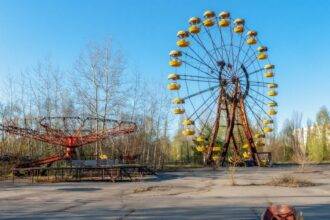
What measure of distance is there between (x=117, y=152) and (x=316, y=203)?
1060 inches


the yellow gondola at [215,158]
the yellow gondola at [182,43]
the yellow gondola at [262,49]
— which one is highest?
the yellow gondola at [182,43]

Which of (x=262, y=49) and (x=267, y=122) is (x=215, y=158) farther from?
(x=262, y=49)

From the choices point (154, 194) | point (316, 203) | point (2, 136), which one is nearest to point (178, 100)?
point (2, 136)

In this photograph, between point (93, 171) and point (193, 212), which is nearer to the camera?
point (193, 212)

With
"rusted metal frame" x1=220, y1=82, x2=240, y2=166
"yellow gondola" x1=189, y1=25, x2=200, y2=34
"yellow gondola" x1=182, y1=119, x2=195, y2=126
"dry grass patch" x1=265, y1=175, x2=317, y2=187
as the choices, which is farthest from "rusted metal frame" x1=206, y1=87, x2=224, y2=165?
"dry grass patch" x1=265, y1=175, x2=317, y2=187

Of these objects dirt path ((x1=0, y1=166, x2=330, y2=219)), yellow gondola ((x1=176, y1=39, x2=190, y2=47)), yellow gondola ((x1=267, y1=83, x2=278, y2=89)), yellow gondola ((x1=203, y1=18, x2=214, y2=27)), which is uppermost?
yellow gondola ((x1=203, y1=18, x2=214, y2=27))

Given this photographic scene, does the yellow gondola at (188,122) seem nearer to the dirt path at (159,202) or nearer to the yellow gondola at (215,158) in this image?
the yellow gondola at (215,158)

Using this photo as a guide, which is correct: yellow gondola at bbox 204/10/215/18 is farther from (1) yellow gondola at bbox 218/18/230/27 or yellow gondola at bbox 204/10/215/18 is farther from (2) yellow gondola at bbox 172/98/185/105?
(2) yellow gondola at bbox 172/98/185/105

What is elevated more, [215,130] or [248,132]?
[215,130]

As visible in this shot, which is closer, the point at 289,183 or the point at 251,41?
the point at 289,183

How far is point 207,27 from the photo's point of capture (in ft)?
135

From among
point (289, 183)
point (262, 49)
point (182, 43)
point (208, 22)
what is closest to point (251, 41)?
point (262, 49)

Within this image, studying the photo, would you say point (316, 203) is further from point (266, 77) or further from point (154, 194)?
point (266, 77)

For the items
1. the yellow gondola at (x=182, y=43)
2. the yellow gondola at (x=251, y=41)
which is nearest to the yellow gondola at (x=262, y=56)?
the yellow gondola at (x=251, y=41)
